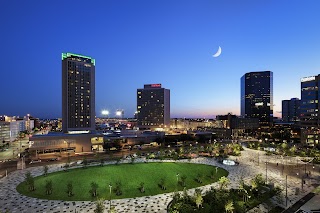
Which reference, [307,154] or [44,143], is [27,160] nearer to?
[44,143]

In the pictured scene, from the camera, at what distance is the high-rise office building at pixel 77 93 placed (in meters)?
116

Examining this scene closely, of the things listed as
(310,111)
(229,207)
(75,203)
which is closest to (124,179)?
(75,203)

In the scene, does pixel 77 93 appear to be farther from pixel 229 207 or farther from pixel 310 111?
pixel 310 111

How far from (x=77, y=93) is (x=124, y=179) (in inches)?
3235

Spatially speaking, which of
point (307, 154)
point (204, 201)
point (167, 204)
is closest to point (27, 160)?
point (167, 204)

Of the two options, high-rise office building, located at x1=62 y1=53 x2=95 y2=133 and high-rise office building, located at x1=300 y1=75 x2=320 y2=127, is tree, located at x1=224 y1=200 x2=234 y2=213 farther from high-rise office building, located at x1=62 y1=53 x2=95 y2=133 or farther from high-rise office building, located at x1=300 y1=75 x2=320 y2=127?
high-rise office building, located at x1=300 y1=75 x2=320 y2=127

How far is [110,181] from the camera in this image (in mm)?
48625

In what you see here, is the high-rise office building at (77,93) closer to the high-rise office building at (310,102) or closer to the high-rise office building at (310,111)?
the high-rise office building at (310,111)

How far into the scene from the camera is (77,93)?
11950 centimetres

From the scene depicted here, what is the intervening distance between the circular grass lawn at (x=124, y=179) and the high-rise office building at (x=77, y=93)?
6715 centimetres

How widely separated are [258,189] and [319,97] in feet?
360

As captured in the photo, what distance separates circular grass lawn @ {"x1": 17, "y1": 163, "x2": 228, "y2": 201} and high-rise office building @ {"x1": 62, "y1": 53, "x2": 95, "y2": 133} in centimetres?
6715

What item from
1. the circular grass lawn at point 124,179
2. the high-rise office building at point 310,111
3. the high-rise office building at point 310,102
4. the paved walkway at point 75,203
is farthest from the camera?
the high-rise office building at point 310,102

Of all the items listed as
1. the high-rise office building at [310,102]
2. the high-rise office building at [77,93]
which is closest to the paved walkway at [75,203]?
the high-rise office building at [77,93]
